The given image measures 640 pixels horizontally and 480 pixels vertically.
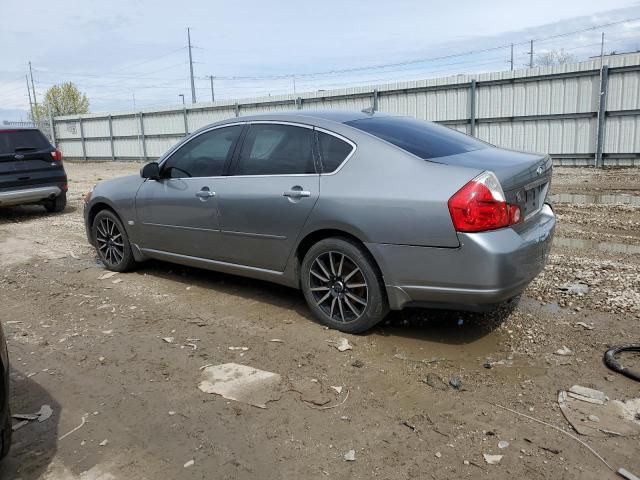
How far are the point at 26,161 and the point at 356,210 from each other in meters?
8.46

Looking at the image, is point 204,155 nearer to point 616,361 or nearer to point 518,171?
point 518,171

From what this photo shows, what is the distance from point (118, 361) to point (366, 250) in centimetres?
197

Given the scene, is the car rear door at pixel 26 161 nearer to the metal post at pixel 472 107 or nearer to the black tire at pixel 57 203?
the black tire at pixel 57 203

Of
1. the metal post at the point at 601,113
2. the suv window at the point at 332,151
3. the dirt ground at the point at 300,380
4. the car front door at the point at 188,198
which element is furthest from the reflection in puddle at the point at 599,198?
the car front door at the point at 188,198

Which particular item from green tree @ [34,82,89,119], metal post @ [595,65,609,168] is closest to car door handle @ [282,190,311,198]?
metal post @ [595,65,609,168]

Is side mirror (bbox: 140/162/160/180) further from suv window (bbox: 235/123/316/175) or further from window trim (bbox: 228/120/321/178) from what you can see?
suv window (bbox: 235/123/316/175)

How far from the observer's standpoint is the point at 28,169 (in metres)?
10.1

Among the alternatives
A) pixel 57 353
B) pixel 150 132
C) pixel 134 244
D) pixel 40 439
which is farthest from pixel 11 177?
pixel 150 132

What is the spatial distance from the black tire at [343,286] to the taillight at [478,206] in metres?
0.76

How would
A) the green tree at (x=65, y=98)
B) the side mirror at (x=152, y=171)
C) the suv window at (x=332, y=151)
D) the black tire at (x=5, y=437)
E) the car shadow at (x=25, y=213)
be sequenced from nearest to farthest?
the black tire at (x=5, y=437) < the suv window at (x=332, y=151) < the side mirror at (x=152, y=171) < the car shadow at (x=25, y=213) < the green tree at (x=65, y=98)

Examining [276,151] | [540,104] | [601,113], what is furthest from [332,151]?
[540,104]

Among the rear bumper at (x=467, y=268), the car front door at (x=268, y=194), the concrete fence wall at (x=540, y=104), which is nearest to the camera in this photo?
the rear bumper at (x=467, y=268)

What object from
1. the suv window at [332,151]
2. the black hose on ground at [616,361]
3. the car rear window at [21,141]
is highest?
the car rear window at [21,141]

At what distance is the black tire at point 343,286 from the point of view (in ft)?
13.1
